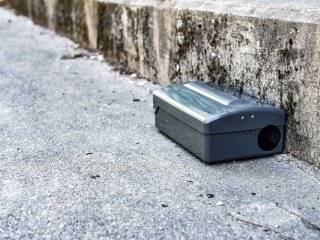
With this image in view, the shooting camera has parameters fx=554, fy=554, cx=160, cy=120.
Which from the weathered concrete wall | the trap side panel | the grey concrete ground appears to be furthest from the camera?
the trap side panel

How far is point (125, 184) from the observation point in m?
3.16

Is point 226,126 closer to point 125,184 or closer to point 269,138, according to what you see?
point 269,138

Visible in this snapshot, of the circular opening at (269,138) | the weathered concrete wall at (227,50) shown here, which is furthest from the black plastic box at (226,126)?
the weathered concrete wall at (227,50)

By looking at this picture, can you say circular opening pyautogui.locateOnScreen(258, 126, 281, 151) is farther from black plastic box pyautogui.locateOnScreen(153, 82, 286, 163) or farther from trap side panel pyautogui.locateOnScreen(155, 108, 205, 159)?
trap side panel pyautogui.locateOnScreen(155, 108, 205, 159)

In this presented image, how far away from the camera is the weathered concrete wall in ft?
10.8

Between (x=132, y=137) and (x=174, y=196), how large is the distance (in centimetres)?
109

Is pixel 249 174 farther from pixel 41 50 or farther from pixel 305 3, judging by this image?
pixel 41 50

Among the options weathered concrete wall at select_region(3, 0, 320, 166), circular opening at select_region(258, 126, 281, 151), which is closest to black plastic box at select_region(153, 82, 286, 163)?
circular opening at select_region(258, 126, 281, 151)

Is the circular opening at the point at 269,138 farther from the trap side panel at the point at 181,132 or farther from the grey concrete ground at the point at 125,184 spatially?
the trap side panel at the point at 181,132

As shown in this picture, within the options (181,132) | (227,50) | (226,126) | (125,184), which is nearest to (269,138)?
(226,126)

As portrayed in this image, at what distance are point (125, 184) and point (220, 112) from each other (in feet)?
2.36

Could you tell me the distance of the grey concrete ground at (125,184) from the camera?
264cm

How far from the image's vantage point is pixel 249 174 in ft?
10.8

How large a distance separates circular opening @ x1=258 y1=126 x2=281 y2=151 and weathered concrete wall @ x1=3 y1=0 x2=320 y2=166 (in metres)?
0.08
